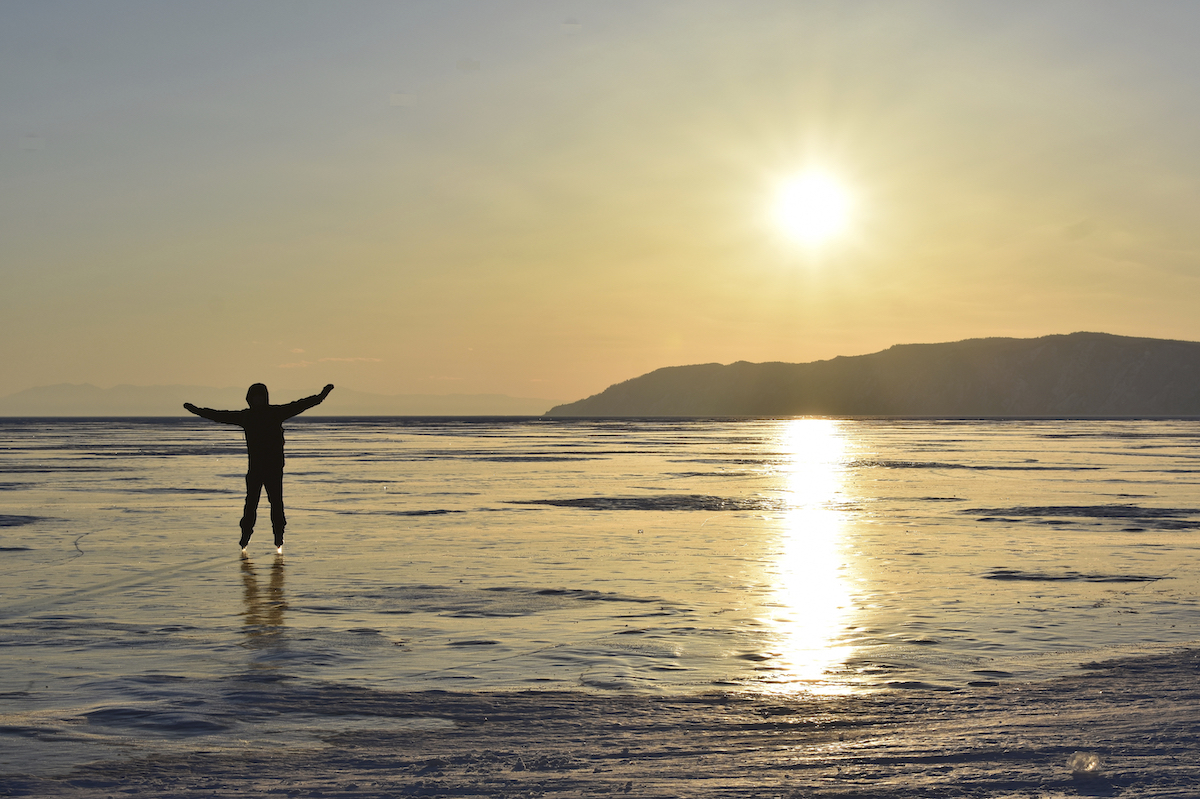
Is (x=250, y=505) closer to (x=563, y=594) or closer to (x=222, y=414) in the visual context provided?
(x=222, y=414)

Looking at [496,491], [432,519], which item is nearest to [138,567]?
[432,519]

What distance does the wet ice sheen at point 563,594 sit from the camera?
7504mm

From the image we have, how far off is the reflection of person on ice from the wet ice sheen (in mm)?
541

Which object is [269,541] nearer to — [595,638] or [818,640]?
[595,638]

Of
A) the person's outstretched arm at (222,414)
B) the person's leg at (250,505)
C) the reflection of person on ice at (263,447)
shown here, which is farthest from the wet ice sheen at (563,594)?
the person's outstretched arm at (222,414)

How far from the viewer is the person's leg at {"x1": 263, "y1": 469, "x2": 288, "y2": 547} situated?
1403 cm

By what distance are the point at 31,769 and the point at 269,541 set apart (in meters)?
10.2

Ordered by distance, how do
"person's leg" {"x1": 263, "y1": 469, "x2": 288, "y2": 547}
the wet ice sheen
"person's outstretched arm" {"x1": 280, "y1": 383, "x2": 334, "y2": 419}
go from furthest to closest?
1. "person's outstretched arm" {"x1": 280, "y1": 383, "x2": 334, "y2": 419}
2. "person's leg" {"x1": 263, "y1": 469, "x2": 288, "y2": 547}
3. the wet ice sheen

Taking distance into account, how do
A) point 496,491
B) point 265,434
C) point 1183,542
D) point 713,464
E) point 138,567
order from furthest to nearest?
A: point 713,464, point 496,491, point 1183,542, point 265,434, point 138,567

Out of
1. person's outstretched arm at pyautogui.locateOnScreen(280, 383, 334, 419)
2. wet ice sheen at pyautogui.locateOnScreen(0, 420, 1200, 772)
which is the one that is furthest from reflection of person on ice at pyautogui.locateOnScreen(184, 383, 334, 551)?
wet ice sheen at pyautogui.locateOnScreen(0, 420, 1200, 772)

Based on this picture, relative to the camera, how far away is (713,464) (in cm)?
3941

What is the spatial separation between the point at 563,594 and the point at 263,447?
541cm

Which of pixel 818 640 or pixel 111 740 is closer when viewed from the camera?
pixel 111 740

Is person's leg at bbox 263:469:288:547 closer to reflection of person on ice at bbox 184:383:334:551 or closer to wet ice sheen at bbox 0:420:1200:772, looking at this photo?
reflection of person on ice at bbox 184:383:334:551
